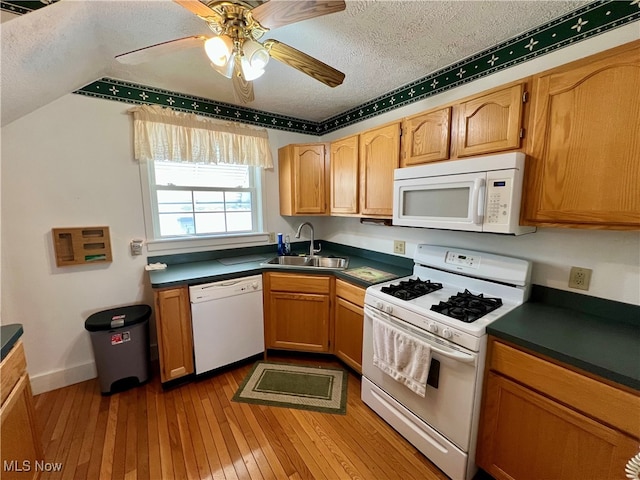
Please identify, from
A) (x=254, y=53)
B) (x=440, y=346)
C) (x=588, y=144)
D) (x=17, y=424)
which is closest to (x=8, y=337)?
(x=17, y=424)

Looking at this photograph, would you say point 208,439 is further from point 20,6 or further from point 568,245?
point 568,245

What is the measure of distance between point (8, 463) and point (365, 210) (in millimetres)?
2367

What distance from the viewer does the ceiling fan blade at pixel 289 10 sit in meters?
0.93

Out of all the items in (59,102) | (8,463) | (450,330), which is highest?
(59,102)

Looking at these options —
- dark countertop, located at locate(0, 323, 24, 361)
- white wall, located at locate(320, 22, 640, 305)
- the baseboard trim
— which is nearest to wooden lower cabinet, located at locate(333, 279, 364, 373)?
white wall, located at locate(320, 22, 640, 305)

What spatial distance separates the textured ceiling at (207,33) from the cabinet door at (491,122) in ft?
1.32

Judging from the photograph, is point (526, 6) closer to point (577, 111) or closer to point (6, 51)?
point (577, 111)

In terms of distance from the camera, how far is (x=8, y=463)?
3.47ft

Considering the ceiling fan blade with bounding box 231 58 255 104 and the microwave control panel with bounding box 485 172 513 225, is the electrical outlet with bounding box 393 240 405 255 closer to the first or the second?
the microwave control panel with bounding box 485 172 513 225

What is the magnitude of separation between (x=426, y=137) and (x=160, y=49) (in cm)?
157

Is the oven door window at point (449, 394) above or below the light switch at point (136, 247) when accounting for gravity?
below

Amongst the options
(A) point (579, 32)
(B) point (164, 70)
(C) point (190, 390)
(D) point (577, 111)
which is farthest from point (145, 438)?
(A) point (579, 32)

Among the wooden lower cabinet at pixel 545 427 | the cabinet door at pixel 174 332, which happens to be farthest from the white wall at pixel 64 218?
the wooden lower cabinet at pixel 545 427

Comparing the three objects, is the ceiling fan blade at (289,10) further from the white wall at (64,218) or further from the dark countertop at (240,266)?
the white wall at (64,218)
